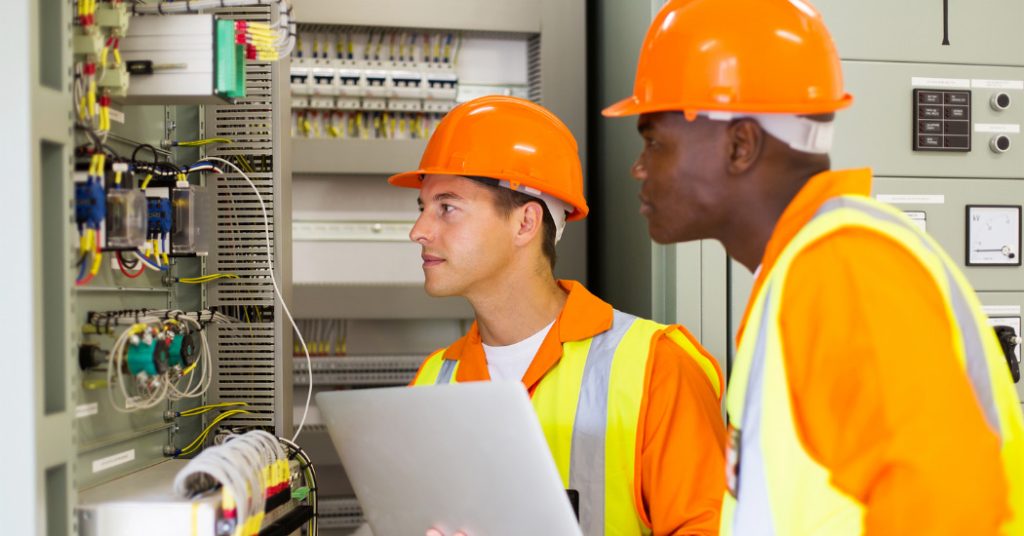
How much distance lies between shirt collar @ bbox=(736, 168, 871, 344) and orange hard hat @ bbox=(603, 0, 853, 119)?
0.41 feet

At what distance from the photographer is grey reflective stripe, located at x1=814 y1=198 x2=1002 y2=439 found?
1067 millimetres

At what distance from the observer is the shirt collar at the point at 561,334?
1.99 meters

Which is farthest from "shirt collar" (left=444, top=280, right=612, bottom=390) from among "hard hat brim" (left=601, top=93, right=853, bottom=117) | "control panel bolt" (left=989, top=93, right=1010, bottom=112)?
"control panel bolt" (left=989, top=93, right=1010, bottom=112)

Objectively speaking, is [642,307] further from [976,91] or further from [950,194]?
[976,91]

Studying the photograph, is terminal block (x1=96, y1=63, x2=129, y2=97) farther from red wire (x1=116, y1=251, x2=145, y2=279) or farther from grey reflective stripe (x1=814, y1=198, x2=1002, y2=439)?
grey reflective stripe (x1=814, y1=198, x2=1002, y2=439)

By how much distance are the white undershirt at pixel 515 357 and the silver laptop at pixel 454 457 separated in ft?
1.59

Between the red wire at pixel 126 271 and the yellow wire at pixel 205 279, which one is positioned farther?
the yellow wire at pixel 205 279

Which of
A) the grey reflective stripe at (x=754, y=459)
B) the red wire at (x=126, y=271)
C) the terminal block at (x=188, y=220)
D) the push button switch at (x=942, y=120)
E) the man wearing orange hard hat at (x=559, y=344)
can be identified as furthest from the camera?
the push button switch at (x=942, y=120)

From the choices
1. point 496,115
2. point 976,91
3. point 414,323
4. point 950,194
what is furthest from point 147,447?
point 976,91

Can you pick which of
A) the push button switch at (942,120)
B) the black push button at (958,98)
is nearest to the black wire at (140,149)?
the push button switch at (942,120)

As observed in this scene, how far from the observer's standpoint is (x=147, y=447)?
6.04 ft

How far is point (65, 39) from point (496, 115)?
1008 millimetres

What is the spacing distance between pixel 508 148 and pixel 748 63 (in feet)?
2.88

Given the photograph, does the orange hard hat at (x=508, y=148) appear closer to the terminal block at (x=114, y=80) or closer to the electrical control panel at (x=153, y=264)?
the electrical control panel at (x=153, y=264)
